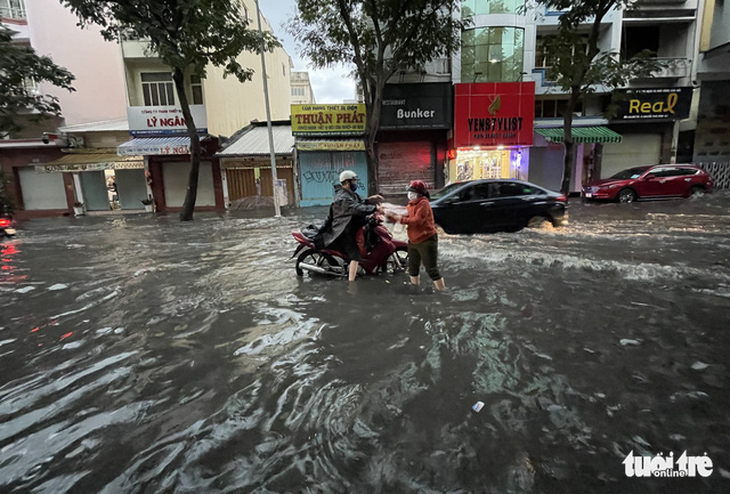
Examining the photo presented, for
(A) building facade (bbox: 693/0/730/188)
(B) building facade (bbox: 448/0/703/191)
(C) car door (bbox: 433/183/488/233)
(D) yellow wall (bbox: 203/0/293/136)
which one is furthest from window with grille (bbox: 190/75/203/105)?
(A) building facade (bbox: 693/0/730/188)

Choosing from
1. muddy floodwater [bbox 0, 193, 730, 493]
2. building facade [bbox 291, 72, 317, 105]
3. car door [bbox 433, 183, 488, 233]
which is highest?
building facade [bbox 291, 72, 317, 105]

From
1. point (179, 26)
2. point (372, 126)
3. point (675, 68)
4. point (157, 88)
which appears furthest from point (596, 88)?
point (157, 88)

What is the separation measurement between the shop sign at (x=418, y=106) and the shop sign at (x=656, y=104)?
A: 8.11 metres

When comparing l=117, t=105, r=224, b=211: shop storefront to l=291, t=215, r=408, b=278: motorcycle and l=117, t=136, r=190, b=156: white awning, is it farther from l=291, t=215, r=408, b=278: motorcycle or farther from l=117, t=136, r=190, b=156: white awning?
l=291, t=215, r=408, b=278: motorcycle

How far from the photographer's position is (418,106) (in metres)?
17.8

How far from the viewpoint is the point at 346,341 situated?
392 centimetres

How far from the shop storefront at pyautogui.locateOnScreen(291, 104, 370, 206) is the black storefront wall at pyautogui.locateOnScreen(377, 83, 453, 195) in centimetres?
117

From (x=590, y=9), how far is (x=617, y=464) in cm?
1727

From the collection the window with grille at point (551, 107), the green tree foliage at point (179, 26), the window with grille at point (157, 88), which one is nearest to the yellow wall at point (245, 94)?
the window with grille at point (157, 88)

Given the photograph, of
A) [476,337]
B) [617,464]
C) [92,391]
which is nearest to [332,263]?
[476,337]

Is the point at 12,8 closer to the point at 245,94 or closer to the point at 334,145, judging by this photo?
the point at 245,94

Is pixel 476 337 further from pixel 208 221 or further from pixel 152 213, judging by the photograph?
pixel 152 213

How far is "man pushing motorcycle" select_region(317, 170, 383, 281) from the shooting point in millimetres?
5469

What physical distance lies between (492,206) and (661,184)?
10.4 meters
